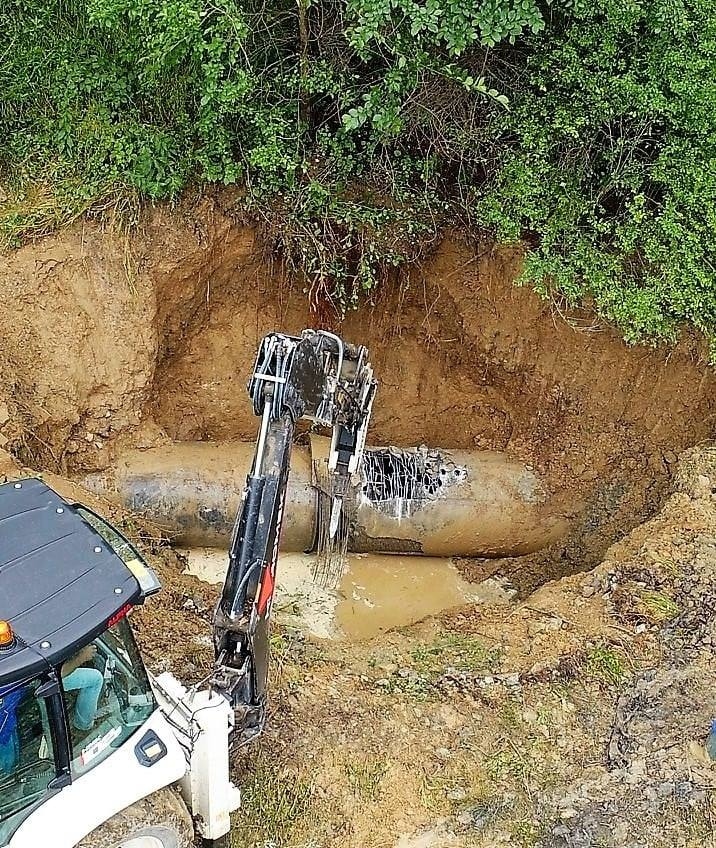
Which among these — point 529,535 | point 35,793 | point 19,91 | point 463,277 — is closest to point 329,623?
point 529,535

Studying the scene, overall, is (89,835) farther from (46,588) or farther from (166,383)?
(166,383)

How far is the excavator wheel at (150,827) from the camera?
3701mm

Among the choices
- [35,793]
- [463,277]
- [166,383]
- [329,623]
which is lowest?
[329,623]

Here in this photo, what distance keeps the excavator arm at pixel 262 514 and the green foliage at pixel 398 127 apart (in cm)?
259

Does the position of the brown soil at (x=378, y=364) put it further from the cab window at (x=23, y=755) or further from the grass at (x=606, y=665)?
the cab window at (x=23, y=755)

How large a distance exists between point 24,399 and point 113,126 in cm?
249

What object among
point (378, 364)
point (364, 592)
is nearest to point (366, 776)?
point (364, 592)

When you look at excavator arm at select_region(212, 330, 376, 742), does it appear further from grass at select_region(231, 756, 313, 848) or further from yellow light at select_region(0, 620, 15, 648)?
yellow light at select_region(0, 620, 15, 648)

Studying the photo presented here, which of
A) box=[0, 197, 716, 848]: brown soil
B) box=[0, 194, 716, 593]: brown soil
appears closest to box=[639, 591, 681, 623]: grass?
box=[0, 197, 716, 848]: brown soil

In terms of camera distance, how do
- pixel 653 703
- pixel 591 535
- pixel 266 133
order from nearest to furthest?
pixel 653 703
pixel 266 133
pixel 591 535

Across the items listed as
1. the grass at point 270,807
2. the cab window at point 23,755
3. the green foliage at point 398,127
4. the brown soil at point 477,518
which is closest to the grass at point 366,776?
the brown soil at point 477,518

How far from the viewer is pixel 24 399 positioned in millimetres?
7215

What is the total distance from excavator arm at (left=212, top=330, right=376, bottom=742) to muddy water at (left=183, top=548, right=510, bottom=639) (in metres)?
2.66

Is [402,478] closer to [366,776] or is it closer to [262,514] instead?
[366,776]
